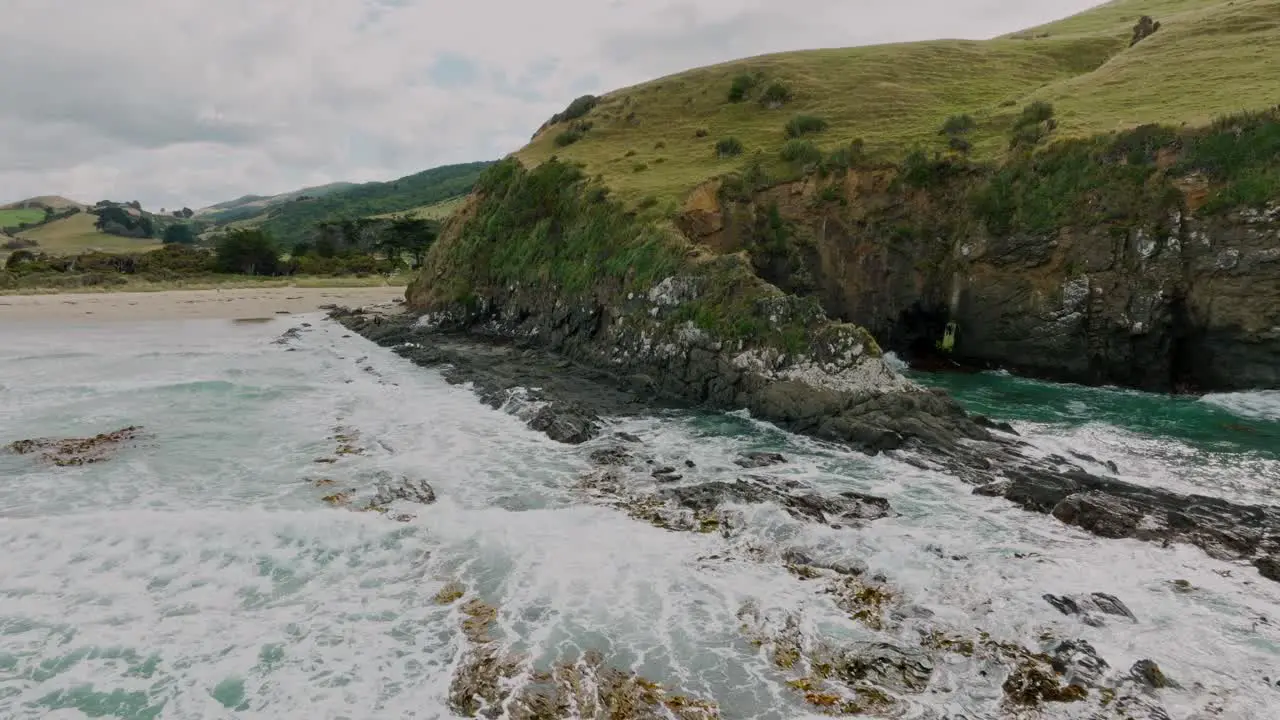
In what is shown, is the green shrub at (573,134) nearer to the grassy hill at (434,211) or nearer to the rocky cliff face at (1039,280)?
the rocky cliff face at (1039,280)

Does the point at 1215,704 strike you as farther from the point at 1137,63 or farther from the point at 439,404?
the point at 1137,63

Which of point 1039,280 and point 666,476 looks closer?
point 666,476

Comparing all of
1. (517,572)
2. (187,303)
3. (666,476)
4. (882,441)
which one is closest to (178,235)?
(187,303)

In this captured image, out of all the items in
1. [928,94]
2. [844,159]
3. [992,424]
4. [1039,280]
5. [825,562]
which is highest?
[928,94]

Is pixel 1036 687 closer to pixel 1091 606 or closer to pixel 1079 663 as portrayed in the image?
pixel 1079 663

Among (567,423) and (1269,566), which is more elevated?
(567,423)

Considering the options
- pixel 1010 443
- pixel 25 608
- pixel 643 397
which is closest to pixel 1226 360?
pixel 1010 443

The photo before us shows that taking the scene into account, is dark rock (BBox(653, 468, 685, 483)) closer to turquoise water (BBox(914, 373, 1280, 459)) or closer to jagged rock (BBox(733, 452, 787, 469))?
jagged rock (BBox(733, 452, 787, 469))
